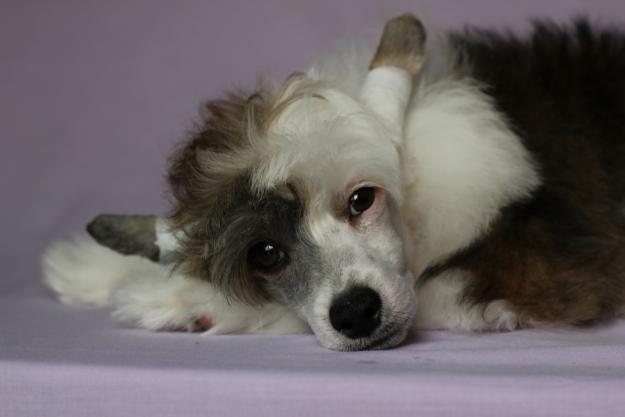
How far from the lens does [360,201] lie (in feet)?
7.72

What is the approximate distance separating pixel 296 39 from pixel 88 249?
4.41 feet

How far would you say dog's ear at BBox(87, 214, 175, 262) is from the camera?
108 inches

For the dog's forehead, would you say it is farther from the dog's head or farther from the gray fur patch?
the gray fur patch

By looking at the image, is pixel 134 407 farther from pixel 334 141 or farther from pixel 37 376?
pixel 334 141

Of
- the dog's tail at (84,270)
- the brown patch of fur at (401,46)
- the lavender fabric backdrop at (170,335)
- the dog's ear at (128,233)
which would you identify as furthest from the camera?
the dog's tail at (84,270)

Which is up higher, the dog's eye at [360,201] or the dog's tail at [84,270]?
the dog's eye at [360,201]

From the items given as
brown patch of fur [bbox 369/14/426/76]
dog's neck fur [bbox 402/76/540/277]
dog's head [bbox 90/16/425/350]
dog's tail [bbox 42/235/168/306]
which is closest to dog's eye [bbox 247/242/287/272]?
dog's head [bbox 90/16/425/350]

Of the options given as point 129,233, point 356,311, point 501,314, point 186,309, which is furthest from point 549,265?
point 129,233

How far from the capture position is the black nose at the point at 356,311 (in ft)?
7.09

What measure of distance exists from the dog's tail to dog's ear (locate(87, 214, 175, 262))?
38 centimetres

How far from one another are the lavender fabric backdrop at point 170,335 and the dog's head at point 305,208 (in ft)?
0.37

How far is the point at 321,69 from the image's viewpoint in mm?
2742

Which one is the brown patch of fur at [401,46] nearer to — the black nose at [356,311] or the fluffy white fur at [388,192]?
the fluffy white fur at [388,192]

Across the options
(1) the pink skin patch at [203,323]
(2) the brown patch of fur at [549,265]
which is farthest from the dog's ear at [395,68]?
(1) the pink skin patch at [203,323]
